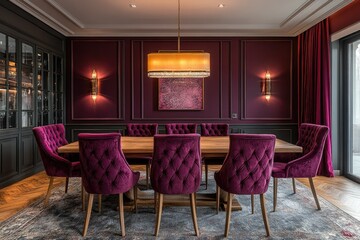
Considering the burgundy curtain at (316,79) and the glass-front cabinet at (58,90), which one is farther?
the glass-front cabinet at (58,90)

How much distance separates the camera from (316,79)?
185 inches

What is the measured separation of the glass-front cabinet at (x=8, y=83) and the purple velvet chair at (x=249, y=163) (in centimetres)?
310

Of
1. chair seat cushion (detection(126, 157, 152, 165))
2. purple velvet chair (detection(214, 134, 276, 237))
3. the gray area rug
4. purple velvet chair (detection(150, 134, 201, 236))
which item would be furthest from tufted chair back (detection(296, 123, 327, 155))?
chair seat cushion (detection(126, 157, 152, 165))

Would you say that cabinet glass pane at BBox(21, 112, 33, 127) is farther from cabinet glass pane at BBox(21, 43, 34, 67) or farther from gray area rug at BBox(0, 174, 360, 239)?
gray area rug at BBox(0, 174, 360, 239)

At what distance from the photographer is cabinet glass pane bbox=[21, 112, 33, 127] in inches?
169

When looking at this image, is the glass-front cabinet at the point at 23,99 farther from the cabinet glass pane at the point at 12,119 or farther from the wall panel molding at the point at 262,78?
the wall panel molding at the point at 262,78

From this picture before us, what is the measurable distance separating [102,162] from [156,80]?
11.1 ft

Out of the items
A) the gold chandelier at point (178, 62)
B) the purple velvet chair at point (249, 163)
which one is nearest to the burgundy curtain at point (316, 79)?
the gold chandelier at point (178, 62)

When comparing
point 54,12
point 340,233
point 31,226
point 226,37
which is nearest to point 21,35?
point 54,12

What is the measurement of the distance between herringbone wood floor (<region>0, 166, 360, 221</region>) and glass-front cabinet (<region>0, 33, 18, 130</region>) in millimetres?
859

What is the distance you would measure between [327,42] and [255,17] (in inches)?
47.0

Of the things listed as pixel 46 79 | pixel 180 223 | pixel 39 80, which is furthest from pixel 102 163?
pixel 46 79

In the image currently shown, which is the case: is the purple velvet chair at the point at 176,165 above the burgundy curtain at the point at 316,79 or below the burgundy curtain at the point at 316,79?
below

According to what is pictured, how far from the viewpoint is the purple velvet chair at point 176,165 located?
236 cm
